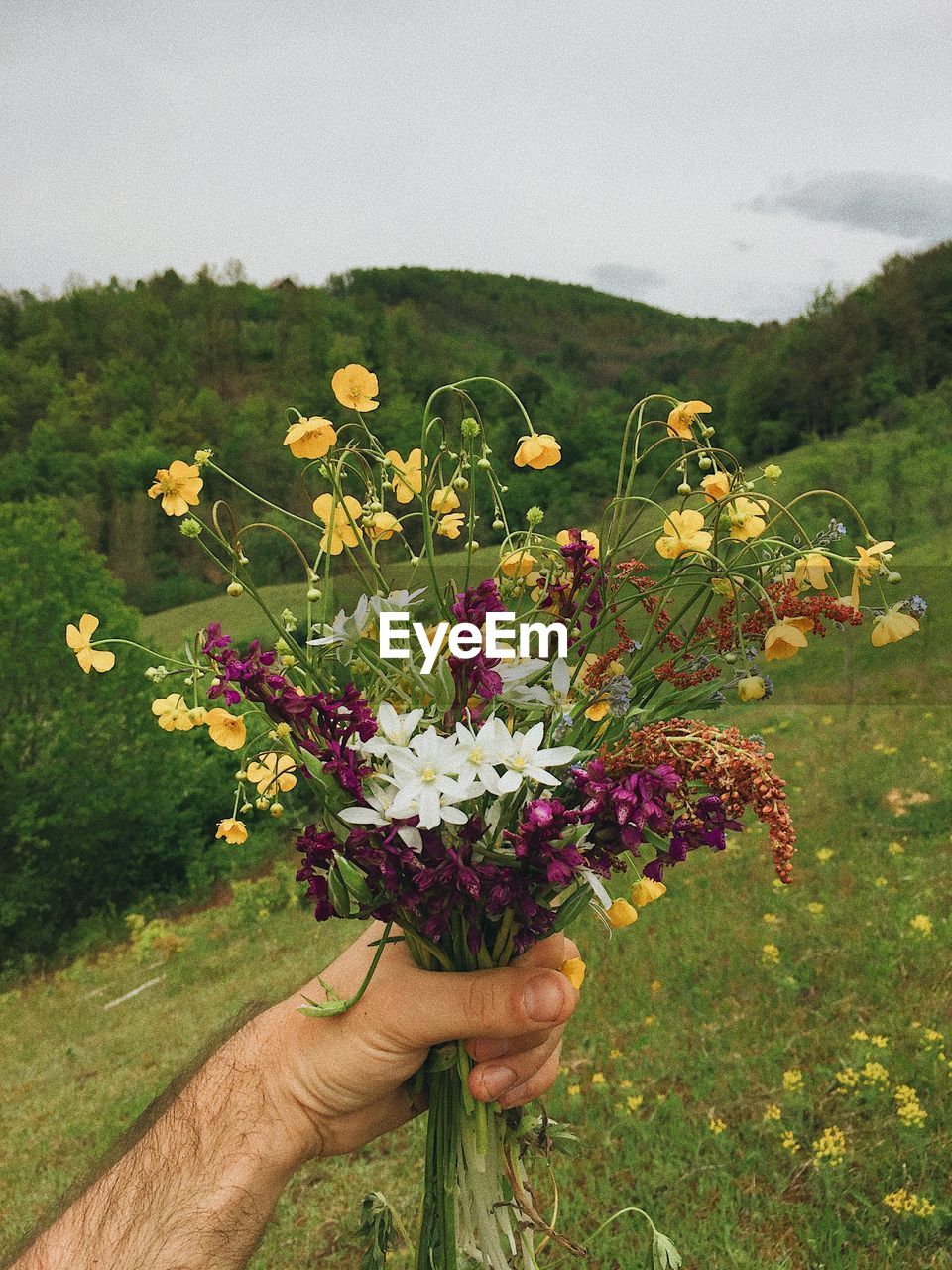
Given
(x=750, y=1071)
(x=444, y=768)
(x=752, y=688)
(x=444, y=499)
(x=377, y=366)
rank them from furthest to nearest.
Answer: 1. (x=377, y=366)
2. (x=750, y=1071)
3. (x=444, y=499)
4. (x=752, y=688)
5. (x=444, y=768)

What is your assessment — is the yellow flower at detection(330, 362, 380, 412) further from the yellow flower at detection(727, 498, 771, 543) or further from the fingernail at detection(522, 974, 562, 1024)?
the fingernail at detection(522, 974, 562, 1024)

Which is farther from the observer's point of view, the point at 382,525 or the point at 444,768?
the point at 382,525

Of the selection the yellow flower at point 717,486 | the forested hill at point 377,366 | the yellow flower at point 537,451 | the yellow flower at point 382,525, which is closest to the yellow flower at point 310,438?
the yellow flower at point 382,525

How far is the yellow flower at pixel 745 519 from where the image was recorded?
1079mm

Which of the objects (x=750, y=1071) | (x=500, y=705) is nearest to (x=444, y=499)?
(x=500, y=705)

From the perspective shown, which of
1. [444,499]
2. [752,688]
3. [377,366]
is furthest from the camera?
[377,366]

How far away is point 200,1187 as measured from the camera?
1355 millimetres

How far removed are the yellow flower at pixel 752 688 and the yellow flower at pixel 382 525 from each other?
47 centimetres

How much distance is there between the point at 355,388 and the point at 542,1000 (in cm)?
83

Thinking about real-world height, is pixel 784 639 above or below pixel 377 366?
below

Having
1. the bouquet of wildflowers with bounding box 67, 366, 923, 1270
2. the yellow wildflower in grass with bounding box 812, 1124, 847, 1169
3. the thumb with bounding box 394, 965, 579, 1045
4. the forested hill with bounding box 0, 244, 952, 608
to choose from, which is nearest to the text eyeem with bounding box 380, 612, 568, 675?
the bouquet of wildflowers with bounding box 67, 366, 923, 1270

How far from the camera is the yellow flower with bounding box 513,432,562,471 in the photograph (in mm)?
1154

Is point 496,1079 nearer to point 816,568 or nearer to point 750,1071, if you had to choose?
point 816,568

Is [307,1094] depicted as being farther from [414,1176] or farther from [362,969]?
[414,1176]
